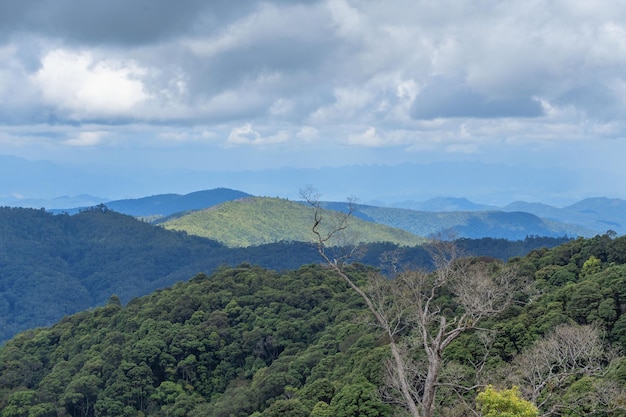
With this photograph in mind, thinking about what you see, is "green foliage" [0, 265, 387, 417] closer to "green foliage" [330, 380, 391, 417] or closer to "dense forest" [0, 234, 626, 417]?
"dense forest" [0, 234, 626, 417]

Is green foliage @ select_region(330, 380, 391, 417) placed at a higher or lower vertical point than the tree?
lower

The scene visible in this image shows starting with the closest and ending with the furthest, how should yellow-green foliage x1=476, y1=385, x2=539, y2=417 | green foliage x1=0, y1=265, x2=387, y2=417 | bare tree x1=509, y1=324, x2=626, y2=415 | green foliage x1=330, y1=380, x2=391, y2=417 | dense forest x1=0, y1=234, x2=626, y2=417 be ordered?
yellow-green foliage x1=476, y1=385, x2=539, y2=417 < bare tree x1=509, y1=324, x2=626, y2=415 < green foliage x1=330, y1=380, x2=391, y2=417 < dense forest x1=0, y1=234, x2=626, y2=417 < green foliage x1=0, y1=265, x2=387, y2=417

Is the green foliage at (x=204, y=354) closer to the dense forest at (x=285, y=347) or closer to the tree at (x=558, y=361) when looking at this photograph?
the dense forest at (x=285, y=347)

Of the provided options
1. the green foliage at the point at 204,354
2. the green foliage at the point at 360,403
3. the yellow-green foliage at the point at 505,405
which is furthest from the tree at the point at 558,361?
the green foliage at the point at 204,354

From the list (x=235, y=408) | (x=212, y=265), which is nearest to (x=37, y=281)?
(x=212, y=265)

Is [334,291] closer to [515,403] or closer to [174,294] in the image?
[174,294]

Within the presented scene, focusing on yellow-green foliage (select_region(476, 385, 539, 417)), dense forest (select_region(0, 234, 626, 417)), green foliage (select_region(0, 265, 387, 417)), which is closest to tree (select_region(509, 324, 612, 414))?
dense forest (select_region(0, 234, 626, 417))

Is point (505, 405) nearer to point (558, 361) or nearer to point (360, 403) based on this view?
point (558, 361)
